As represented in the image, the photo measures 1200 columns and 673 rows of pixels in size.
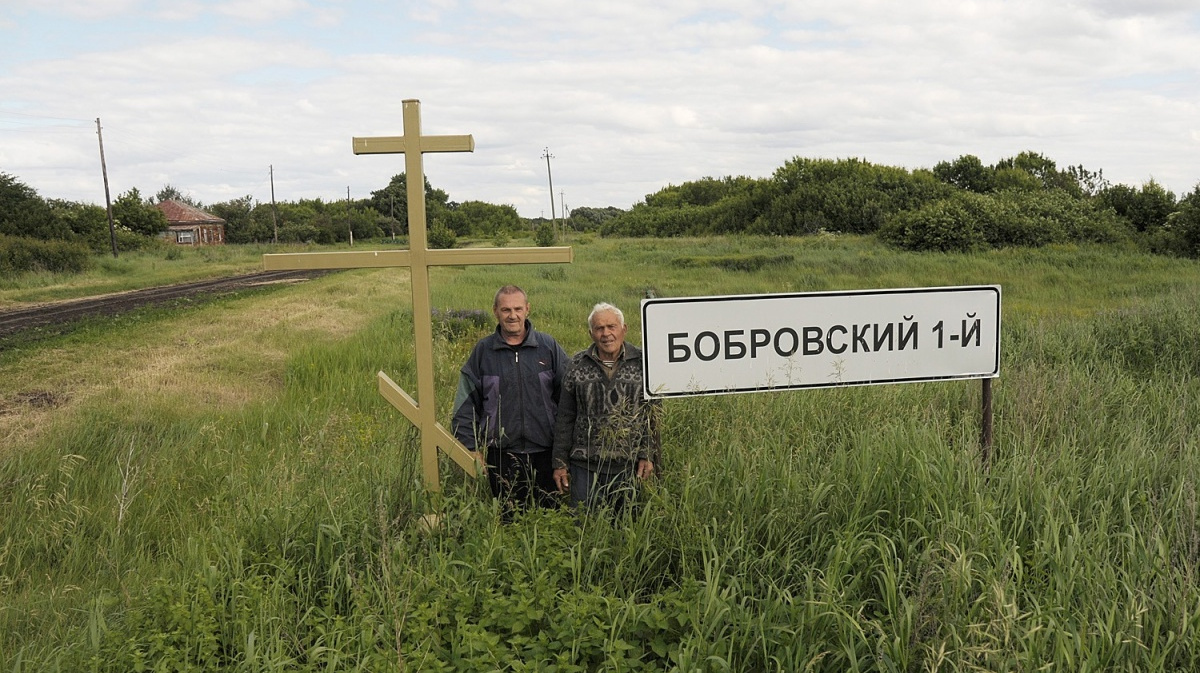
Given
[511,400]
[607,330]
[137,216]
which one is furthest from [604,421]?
[137,216]

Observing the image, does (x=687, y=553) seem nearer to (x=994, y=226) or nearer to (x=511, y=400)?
(x=511, y=400)

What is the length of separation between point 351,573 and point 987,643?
218 cm

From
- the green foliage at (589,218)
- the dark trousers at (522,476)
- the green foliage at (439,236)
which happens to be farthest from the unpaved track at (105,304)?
the green foliage at (589,218)

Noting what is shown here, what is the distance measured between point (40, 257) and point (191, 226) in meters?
48.7

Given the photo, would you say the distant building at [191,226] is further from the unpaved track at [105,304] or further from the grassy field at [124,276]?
the unpaved track at [105,304]

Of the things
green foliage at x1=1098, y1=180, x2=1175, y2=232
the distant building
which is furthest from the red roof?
green foliage at x1=1098, y1=180, x2=1175, y2=232

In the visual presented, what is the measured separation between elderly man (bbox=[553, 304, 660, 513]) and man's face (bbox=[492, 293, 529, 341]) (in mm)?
340

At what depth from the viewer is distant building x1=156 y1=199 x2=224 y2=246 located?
72.8 metres

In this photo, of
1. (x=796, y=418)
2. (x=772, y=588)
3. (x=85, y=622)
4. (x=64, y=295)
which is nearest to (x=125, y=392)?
(x=85, y=622)

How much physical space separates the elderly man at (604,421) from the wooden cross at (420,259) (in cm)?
41

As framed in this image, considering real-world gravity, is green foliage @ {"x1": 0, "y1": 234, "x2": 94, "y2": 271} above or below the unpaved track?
above

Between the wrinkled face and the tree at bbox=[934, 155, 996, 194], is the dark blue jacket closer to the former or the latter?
the wrinkled face

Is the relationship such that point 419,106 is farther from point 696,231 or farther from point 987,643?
point 696,231

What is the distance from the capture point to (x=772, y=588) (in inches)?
109
